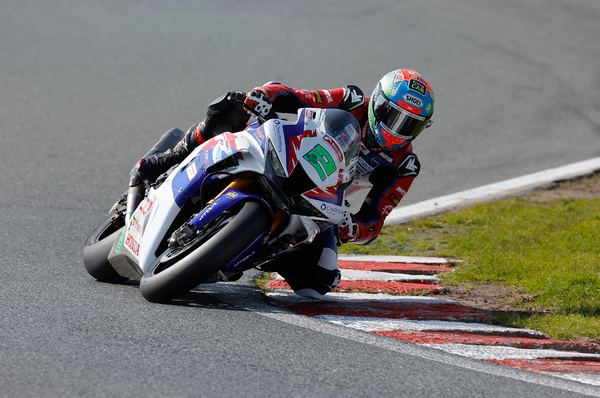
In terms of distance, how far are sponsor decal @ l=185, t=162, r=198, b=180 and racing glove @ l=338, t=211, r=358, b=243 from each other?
3.28 feet

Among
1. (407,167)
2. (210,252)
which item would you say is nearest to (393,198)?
(407,167)

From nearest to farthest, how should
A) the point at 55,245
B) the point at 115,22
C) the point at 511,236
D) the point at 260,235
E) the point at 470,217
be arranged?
the point at 260,235, the point at 55,245, the point at 511,236, the point at 470,217, the point at 115,22

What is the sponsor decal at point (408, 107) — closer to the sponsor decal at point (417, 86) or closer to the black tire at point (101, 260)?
the sponsor decal at point (417, 86)

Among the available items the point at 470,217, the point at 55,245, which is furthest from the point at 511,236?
the point at 55,245

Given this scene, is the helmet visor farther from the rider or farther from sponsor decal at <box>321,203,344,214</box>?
sponsor decal at <box>321,203,344,214</box>

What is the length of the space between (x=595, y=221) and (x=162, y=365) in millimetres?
5306

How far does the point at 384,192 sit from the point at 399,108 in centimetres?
64

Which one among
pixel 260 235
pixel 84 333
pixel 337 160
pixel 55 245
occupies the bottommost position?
pixel 55 245

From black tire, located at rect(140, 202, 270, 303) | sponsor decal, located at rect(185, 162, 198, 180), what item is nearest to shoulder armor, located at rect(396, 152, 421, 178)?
black tire, located at rect(140, 202, 270, 303)

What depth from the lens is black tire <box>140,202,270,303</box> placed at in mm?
3658

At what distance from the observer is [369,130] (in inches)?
191

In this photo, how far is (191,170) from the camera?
4105 millimetres

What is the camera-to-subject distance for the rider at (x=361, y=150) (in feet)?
14.8

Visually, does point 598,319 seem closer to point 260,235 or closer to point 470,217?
point 260,235
